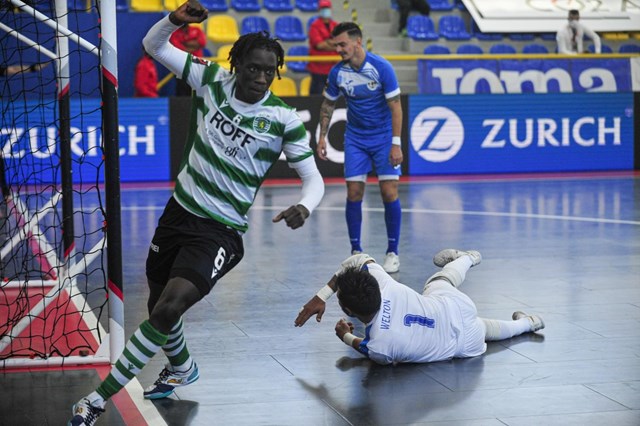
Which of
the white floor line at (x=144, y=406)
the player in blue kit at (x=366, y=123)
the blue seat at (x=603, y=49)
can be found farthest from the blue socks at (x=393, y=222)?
the blue seat at (x=603, y=49)

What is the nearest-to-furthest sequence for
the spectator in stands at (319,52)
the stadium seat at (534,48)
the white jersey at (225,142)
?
the white jersey at (225,142) → the spectator in stands at (319,52) → the stadium seat at (534,48)

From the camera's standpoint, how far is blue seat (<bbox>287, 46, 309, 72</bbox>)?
21.9 m

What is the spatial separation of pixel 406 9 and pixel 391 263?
15.0 metres

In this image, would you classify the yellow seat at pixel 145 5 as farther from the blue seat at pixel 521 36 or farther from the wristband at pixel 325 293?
the wristband at pixel 325 293

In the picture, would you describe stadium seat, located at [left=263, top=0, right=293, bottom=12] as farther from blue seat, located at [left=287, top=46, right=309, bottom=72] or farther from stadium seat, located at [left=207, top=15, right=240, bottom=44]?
blue seat, located at [left=287, top=46, right=309, bottom=72]

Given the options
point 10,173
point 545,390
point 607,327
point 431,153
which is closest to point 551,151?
point 431,153

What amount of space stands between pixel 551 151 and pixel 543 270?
1099 centimetres

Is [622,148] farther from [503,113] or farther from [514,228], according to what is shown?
[514,228]

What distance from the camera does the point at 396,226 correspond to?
1034 centimetres

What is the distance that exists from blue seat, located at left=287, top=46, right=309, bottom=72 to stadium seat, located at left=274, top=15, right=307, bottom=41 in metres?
0.63

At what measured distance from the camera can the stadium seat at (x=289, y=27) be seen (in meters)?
22.8

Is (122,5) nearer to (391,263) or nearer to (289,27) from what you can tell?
(289,27)

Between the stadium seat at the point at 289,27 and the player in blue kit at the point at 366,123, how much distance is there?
12.7 metres

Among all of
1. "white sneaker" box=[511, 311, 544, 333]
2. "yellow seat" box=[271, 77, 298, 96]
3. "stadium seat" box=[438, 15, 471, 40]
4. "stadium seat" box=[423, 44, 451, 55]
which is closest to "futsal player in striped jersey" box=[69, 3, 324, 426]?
"white sneaker" box=[511, 311, 544, 333]
